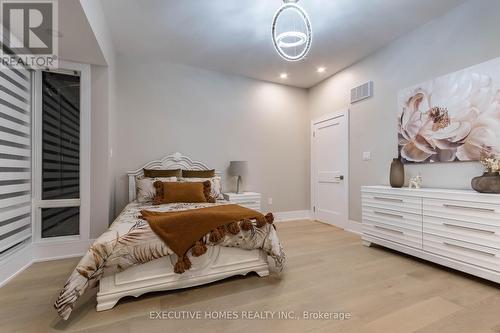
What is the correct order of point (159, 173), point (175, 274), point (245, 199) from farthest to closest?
point (245, 199), point (159, 173), point (175, 274)

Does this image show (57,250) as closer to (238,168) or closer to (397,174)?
(238,168)

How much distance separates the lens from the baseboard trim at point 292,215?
4.71 metres

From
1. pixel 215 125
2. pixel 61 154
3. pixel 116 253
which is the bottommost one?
pixel 116 253

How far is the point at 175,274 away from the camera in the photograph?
197 cm

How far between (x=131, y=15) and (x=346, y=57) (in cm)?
301

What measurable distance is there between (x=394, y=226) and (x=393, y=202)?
0.93 ft

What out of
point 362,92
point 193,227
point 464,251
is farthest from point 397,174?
point 193,227

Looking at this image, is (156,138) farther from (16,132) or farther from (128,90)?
(16,132)

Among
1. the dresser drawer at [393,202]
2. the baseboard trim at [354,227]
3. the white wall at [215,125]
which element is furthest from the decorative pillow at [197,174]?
the baseboard trim at [354,227]

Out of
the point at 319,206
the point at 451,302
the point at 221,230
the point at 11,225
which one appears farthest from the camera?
the point at 319,206

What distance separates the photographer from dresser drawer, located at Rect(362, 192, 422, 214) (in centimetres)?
262

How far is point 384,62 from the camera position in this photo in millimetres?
3428

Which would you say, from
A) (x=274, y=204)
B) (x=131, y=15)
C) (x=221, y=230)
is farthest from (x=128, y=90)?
(x=274, y=204)

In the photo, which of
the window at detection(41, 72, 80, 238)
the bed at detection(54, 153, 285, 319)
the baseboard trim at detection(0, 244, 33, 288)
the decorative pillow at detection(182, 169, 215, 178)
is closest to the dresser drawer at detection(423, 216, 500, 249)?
the bed at detection(54, 153, 285, 319)
